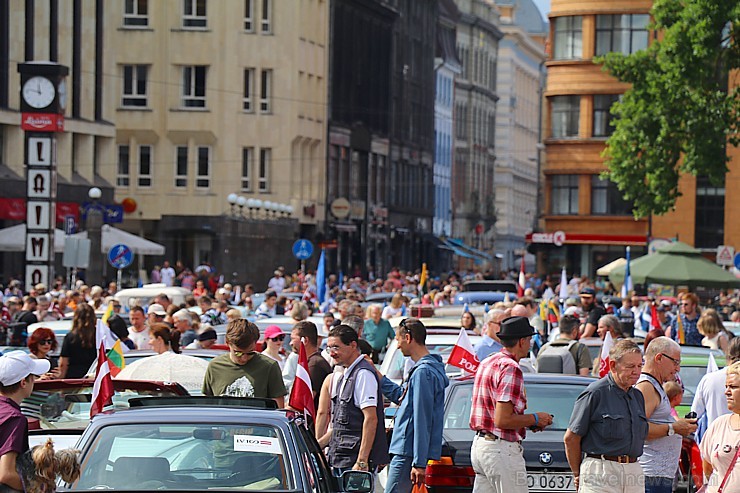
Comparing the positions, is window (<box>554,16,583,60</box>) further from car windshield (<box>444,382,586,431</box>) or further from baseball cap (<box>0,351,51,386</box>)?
baseball cap (<box>0,351,51,386</box>)

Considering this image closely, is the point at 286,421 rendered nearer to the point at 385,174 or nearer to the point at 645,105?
the point at 645,105

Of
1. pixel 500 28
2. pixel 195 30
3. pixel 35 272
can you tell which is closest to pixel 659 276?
pixel 35 272

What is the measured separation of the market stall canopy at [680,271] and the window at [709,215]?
36.6 meters

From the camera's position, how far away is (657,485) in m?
11.2

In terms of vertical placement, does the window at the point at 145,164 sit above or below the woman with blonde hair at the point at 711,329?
above

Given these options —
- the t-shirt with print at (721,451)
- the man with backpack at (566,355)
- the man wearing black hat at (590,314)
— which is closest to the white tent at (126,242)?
the man wearing black hat at (590,314)

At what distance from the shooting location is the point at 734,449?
9391 mm

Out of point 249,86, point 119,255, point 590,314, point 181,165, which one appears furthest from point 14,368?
point 249,86

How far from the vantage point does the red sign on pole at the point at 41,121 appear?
41.3 m

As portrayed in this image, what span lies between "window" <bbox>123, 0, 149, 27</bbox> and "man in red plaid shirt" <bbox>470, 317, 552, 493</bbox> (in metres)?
61.2

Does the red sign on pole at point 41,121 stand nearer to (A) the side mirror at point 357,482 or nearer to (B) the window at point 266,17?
(B) the window at point 266,17

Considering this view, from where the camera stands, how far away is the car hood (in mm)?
12141

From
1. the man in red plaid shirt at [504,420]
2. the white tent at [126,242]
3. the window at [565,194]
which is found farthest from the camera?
the window at [565,194]

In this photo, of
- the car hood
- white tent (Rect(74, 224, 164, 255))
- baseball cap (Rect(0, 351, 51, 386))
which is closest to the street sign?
white tent (Rect(74, 224, 164, 255))
